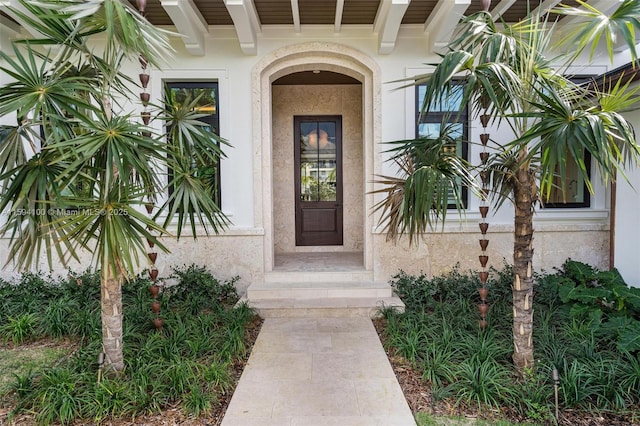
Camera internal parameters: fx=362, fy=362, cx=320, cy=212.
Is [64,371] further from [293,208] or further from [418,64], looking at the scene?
[418,64]

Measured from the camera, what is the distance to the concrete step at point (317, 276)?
538 cm

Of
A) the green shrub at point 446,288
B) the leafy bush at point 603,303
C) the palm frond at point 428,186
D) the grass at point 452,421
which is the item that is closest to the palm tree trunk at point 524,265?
the palm frond at point 428,186

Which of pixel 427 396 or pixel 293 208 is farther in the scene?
pixel 293 208

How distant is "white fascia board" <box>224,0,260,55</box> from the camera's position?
436cm

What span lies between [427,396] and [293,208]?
468cm

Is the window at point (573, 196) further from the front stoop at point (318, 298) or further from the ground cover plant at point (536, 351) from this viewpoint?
the front stoop at point (318, 298)

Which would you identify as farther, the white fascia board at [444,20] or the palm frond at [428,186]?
the white fascia board at [444,20]

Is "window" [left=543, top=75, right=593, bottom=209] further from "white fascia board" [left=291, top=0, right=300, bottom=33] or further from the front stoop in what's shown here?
"white fascia board" [left=291, top=0, right=300, bottom=33]

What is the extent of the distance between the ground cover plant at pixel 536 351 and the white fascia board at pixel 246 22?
4.05 meters

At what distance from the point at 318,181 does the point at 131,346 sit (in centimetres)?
448

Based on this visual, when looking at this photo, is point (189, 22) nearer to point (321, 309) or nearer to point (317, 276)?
point (317, 276)

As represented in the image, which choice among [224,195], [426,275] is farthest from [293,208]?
[426,275]

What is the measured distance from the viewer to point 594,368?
305 centimetres

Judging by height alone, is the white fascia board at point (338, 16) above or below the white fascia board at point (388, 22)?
above
